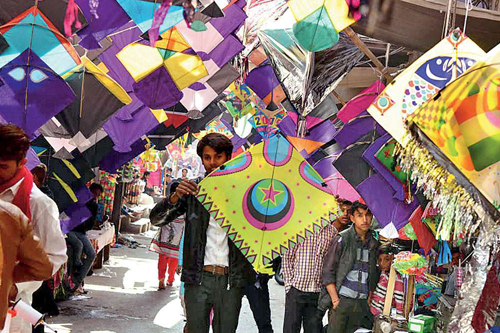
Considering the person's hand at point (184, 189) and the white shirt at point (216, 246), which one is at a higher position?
the person's hand at point (184, 189)

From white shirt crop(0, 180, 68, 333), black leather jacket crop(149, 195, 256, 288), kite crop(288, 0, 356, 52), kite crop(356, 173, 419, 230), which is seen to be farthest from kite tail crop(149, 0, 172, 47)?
kite crop(356, 173, 419, 230)

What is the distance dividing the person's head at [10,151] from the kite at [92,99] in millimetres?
2090

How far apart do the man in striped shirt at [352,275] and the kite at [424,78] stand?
2062 mm

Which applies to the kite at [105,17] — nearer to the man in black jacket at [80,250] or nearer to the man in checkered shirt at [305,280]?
the man in checkered shirt at [305,280]

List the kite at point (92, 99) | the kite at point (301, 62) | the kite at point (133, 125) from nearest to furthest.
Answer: the kite at point (92, 99)
the kite at point (301, 62)
the kite at point (133, 125)

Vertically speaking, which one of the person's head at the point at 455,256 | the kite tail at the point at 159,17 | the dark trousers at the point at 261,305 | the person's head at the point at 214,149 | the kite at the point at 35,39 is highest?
the kite tail at the point at 159,17

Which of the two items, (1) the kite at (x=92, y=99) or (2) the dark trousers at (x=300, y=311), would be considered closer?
(1) the kite at (x=92, y=99)

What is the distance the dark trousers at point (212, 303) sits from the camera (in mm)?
4180

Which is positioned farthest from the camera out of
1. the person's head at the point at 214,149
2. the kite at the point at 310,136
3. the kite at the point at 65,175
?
the kite at the point at 310,136

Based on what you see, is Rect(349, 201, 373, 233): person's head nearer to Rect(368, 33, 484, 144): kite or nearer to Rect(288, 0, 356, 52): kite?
Rect(288, 0, 356, 52): kite

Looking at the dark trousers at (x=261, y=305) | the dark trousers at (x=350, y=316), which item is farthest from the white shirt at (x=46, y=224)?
the dark trousers at (x=261, y=305)

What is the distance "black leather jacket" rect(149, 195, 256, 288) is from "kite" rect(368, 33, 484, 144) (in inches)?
51.2

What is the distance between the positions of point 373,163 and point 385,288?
1039mm

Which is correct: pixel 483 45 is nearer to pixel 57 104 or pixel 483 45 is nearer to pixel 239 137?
pixel 57 104
